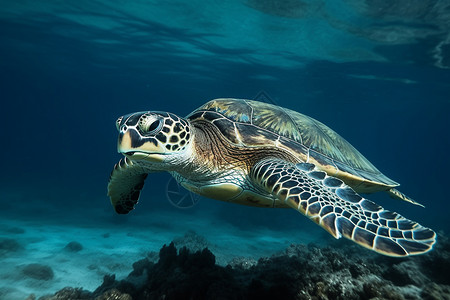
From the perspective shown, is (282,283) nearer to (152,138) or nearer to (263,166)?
(263,166)

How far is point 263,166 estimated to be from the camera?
307 centimetres

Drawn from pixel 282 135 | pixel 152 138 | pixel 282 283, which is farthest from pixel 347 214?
pixel 152 138

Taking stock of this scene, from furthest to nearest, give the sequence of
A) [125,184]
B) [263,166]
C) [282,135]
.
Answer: [125,184]
[282,135]
[263,166]

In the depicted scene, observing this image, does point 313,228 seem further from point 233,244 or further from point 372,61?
point 372,61

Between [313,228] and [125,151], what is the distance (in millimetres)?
17633

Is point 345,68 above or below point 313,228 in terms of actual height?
above

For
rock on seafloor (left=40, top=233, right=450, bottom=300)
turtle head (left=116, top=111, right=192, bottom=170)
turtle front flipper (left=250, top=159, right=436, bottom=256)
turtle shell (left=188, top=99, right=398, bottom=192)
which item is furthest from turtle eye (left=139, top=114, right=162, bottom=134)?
rock on seafloor (left=40, top=233, right=450, bottom=300)

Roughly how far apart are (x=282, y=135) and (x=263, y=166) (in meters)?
0.85

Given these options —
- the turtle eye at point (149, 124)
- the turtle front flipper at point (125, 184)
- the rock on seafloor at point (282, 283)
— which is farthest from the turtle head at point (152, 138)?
the rock on seafloor at point (282, 283)

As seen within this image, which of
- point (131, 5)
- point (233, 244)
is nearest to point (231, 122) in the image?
point (233, 244)

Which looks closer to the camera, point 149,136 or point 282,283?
point 149,136

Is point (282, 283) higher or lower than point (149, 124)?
lower

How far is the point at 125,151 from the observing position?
2379 mm

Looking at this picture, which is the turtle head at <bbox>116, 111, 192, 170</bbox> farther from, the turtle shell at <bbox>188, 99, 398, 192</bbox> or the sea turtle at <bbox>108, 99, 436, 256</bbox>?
the turtle shell at <bbox>188, 99, 398, 192</bbox>
